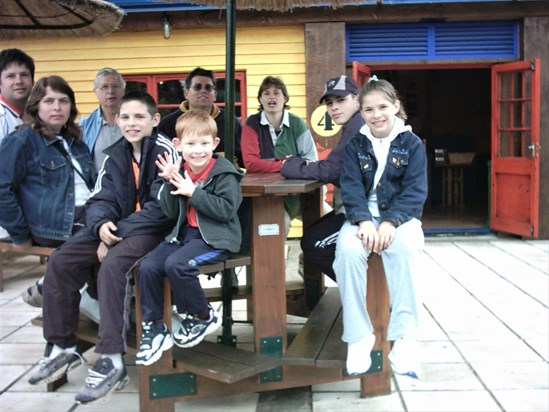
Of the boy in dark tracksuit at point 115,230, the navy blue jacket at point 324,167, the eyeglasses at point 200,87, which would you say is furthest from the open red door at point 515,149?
the boy in dark tracksuit at point 115,230

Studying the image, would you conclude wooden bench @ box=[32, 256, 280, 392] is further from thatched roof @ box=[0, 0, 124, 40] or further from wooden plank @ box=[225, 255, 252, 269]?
thatched roof @ box=[0, 0, 124, 40]

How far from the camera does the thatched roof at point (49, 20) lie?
482 centimetres

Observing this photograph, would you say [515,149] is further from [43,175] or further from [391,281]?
[43,175]

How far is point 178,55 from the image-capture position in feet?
29.3

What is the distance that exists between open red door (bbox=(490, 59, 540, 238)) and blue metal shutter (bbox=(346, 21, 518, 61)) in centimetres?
33

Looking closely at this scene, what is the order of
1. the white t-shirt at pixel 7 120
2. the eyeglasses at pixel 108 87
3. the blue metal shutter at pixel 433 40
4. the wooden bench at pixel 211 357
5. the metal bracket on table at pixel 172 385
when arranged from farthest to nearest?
the blue metal shutter at pixel 433 40, the white t-shirt at pixel 7 120, the eyeglasses at pixel 108 87, the metal bracket on table at pixel 172 385, the wooden bench at pixel 211 357

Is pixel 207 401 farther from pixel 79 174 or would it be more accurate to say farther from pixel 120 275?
pixel 79 174

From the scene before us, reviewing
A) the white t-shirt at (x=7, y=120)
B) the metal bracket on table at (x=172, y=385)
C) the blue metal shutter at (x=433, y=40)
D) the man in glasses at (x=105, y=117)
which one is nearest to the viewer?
the metal bracket on table at (x=172, y=385)

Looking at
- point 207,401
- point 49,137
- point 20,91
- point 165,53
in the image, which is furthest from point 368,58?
point 207,401

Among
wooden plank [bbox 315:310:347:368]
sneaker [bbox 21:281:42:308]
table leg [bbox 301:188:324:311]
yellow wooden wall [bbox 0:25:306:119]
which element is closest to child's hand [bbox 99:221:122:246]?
sneaker [bbox 21:281:42:308]

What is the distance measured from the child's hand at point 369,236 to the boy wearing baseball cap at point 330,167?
47 centimetres

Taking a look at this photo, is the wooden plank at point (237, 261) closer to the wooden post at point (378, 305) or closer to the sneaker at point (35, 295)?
the wooden post at point (378, 305)

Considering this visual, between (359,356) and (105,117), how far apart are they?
250 centimetres

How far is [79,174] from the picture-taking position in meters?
4.24
